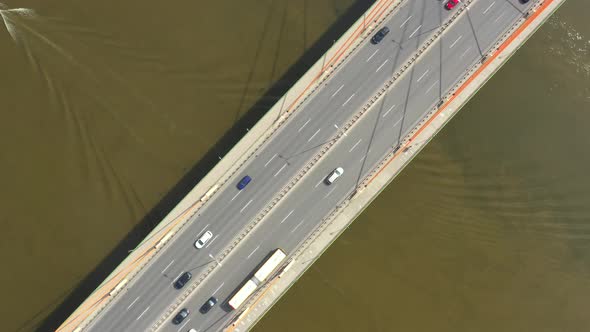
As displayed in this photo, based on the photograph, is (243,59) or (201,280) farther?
(243,59)

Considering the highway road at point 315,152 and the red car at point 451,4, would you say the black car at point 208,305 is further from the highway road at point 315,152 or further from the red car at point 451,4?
the red car at point 451,4

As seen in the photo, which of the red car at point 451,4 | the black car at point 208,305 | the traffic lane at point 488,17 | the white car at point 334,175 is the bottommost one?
the black car at point 208,305

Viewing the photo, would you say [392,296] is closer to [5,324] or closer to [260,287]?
[260,287]

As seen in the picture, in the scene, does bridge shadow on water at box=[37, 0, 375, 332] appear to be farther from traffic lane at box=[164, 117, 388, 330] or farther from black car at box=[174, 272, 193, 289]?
traffic lane at box=[164, 117, 388, 330]

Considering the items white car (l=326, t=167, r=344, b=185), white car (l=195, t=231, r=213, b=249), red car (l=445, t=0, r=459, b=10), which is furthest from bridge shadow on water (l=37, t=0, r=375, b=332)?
white car (l=326, t=167, r=344, b=185)

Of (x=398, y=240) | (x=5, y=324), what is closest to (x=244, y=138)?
(x=398, y=240)

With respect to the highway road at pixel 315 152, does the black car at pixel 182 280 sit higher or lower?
lower

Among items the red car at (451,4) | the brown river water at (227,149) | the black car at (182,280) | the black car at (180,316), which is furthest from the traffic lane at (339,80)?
the black car at (180,316)

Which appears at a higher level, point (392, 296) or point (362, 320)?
point (392, 296)
